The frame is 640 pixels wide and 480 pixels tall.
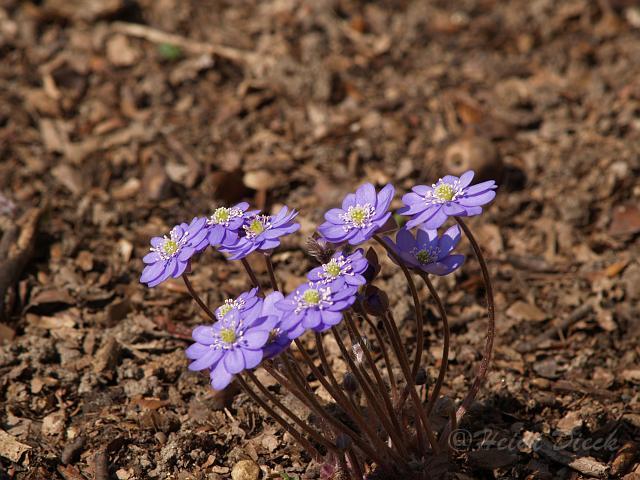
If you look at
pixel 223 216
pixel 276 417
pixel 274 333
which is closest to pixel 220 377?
pixel 274 333

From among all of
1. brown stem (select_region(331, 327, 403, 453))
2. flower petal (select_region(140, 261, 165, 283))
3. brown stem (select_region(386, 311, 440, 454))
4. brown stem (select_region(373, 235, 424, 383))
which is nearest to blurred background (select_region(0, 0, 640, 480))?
brown stem (select_region(386, 311, 440, 454))

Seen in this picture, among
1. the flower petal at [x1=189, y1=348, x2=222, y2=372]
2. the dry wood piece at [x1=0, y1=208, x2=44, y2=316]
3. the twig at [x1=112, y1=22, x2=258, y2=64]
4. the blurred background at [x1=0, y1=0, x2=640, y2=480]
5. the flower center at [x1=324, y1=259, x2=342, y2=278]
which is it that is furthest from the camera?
the twig at [x1=112, y1=22, x2=258, y2=64]

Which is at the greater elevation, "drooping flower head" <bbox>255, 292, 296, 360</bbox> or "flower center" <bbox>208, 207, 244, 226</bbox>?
"flower center" <bbox>208, 207, 244, 226</bbox>

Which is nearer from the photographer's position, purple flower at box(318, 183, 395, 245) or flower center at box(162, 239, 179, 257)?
purple flower at box(318, 183, 395, 245)

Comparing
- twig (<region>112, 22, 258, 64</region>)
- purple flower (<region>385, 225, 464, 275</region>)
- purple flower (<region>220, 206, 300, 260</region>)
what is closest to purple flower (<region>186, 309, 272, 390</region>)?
purple flower (<region>220, 206, 300, 260</region>)

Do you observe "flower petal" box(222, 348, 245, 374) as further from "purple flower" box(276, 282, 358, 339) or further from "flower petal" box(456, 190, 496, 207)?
"flower petal" box(456, 190, 496, 207)

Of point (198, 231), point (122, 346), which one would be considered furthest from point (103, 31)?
point (198, 231)

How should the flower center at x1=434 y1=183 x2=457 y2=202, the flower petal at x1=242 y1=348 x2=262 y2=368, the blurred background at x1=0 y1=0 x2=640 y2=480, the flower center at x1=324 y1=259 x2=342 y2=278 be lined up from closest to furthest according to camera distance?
the flower petal at x1=242 y1=348 x2=262 y2=368, the flower center at x1=324 y1=259 x2=342 y2=278, the flower center at x1=434 y1=183 x2=457 y2=202, the blurred background at x1=0 y1=0 x2=640 y2=480

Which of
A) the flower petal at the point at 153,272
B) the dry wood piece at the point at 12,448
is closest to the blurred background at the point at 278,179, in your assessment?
the dry wood piece at the point at 12,448

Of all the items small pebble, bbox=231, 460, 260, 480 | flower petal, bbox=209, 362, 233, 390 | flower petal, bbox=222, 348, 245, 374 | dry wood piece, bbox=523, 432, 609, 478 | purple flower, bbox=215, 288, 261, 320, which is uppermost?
purple flower, bbox=215, 288, 261, 320
